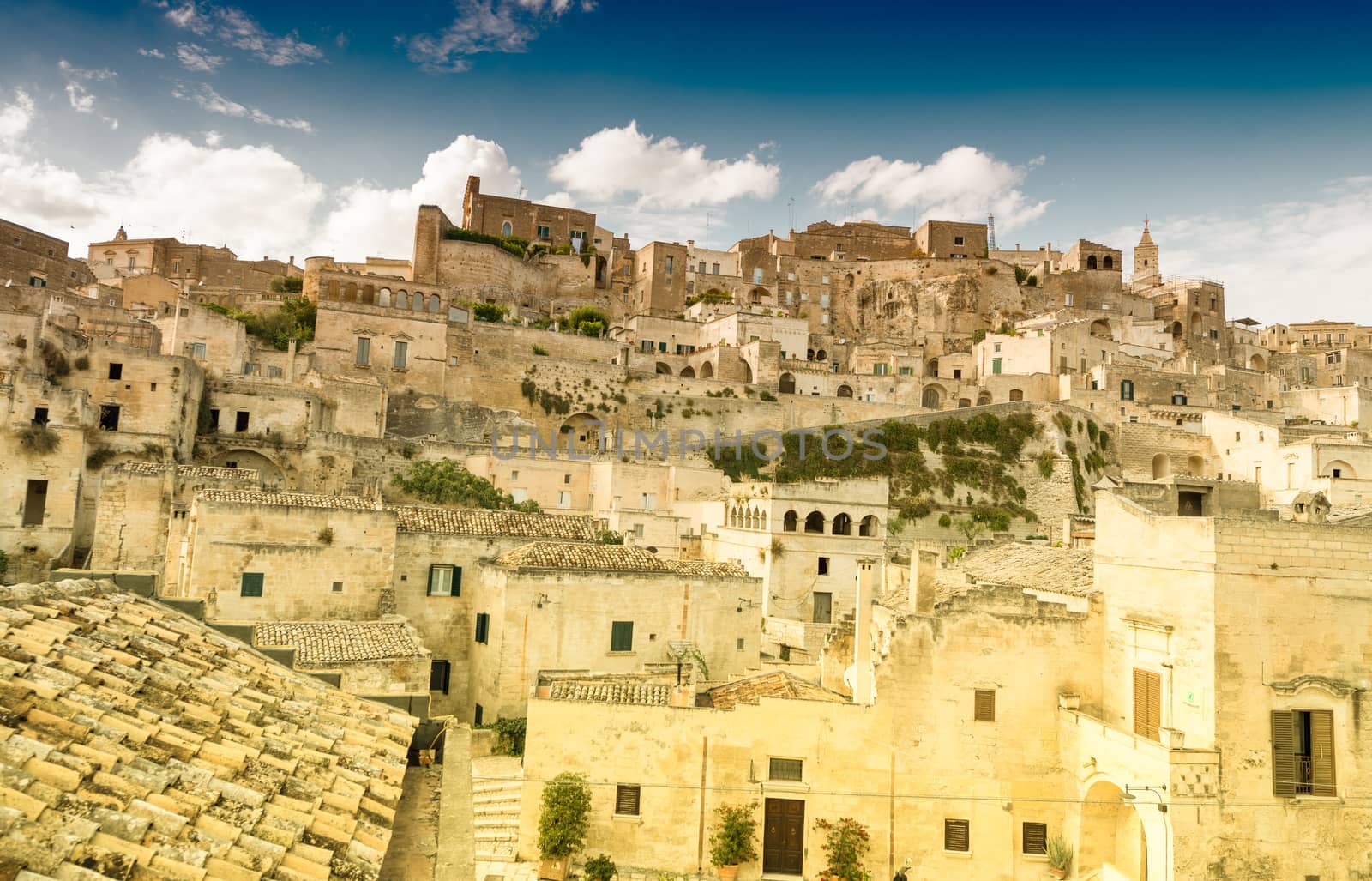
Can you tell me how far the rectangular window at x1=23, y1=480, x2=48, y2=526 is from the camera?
3353 cm

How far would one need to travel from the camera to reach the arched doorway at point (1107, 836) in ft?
57.8

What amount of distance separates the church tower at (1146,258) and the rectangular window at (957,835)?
8484 cm

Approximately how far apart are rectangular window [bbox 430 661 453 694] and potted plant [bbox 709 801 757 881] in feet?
32.7

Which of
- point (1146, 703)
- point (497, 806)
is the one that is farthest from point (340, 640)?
point (1146, 703)

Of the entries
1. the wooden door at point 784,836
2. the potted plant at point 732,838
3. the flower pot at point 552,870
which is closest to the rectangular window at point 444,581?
the flower pot at point 552,870

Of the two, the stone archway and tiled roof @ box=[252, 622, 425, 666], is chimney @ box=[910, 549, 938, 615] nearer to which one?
the stone archway

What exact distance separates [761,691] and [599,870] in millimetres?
5311

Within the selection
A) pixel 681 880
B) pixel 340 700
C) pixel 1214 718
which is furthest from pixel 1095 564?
pixel 340 700

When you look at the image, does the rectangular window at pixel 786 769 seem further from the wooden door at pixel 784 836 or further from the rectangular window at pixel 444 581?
the rectangular window at pixel 444 581

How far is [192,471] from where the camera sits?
3209 cm

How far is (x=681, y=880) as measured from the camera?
18000mm

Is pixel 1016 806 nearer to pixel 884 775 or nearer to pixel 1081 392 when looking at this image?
pixel 884 775

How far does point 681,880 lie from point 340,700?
12.1m

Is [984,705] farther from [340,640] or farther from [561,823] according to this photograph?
[340,640]
